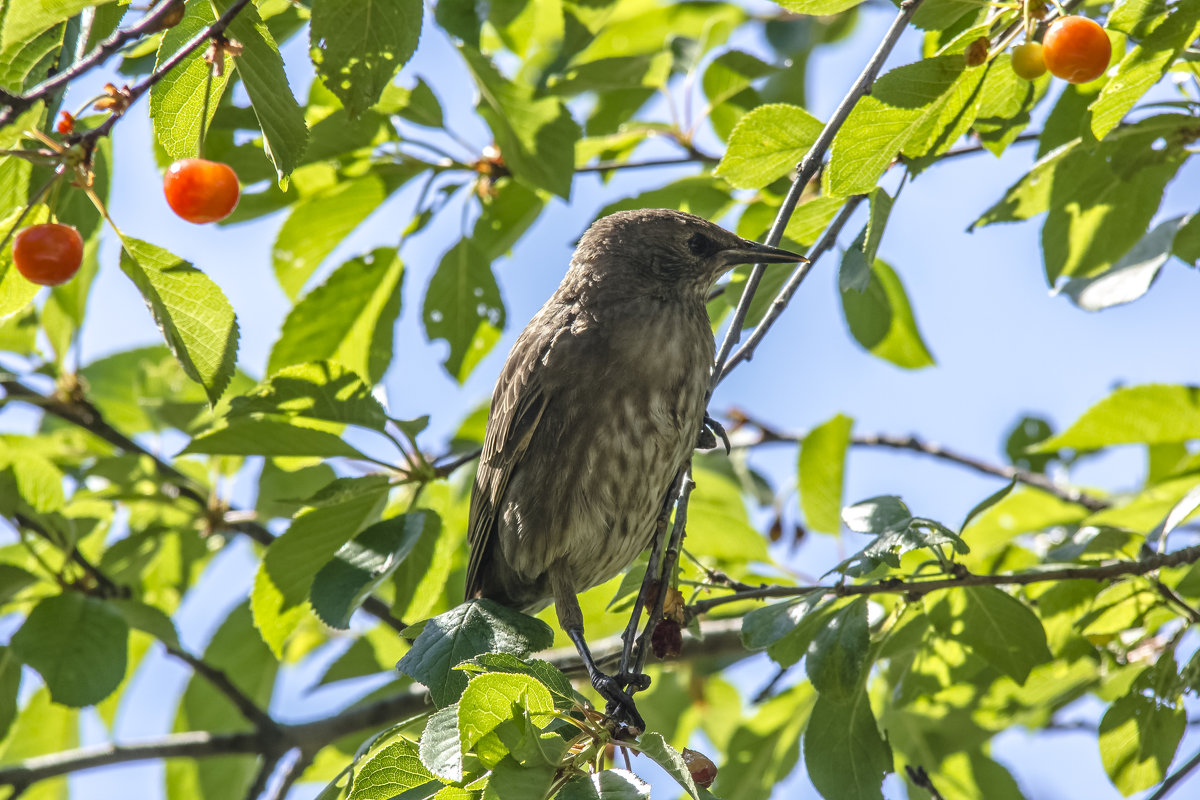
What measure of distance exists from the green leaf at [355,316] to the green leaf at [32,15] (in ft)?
6.75

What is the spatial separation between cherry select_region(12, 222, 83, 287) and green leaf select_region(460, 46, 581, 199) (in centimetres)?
152

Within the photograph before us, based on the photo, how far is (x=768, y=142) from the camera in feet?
10.3

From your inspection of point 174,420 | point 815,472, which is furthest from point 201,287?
point 815,472

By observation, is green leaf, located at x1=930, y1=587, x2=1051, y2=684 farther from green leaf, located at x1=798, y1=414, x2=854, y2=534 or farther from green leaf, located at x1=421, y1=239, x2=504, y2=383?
green leaf, located at x1=421, y1=239, x2=504, y2=383

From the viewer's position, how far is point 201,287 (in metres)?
2.82

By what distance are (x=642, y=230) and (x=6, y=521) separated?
253 cm

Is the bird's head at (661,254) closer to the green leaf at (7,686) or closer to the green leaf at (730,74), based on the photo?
the green leaf at (730,74)

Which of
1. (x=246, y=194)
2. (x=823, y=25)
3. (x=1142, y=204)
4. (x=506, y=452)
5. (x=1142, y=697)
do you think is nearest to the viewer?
(x=1142, y=697)

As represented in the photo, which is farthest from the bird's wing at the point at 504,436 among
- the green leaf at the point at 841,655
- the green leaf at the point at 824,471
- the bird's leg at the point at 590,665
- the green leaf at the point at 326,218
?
the green leaf at the point at 841,655

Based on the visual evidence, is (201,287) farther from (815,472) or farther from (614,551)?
(815,472)

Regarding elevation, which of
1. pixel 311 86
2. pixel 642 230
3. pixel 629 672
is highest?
pixel 311 86

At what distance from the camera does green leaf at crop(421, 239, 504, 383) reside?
417 centimetres

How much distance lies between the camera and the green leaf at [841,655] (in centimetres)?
293

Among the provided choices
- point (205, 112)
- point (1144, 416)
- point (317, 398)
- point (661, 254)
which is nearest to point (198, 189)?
point (205, 112)
